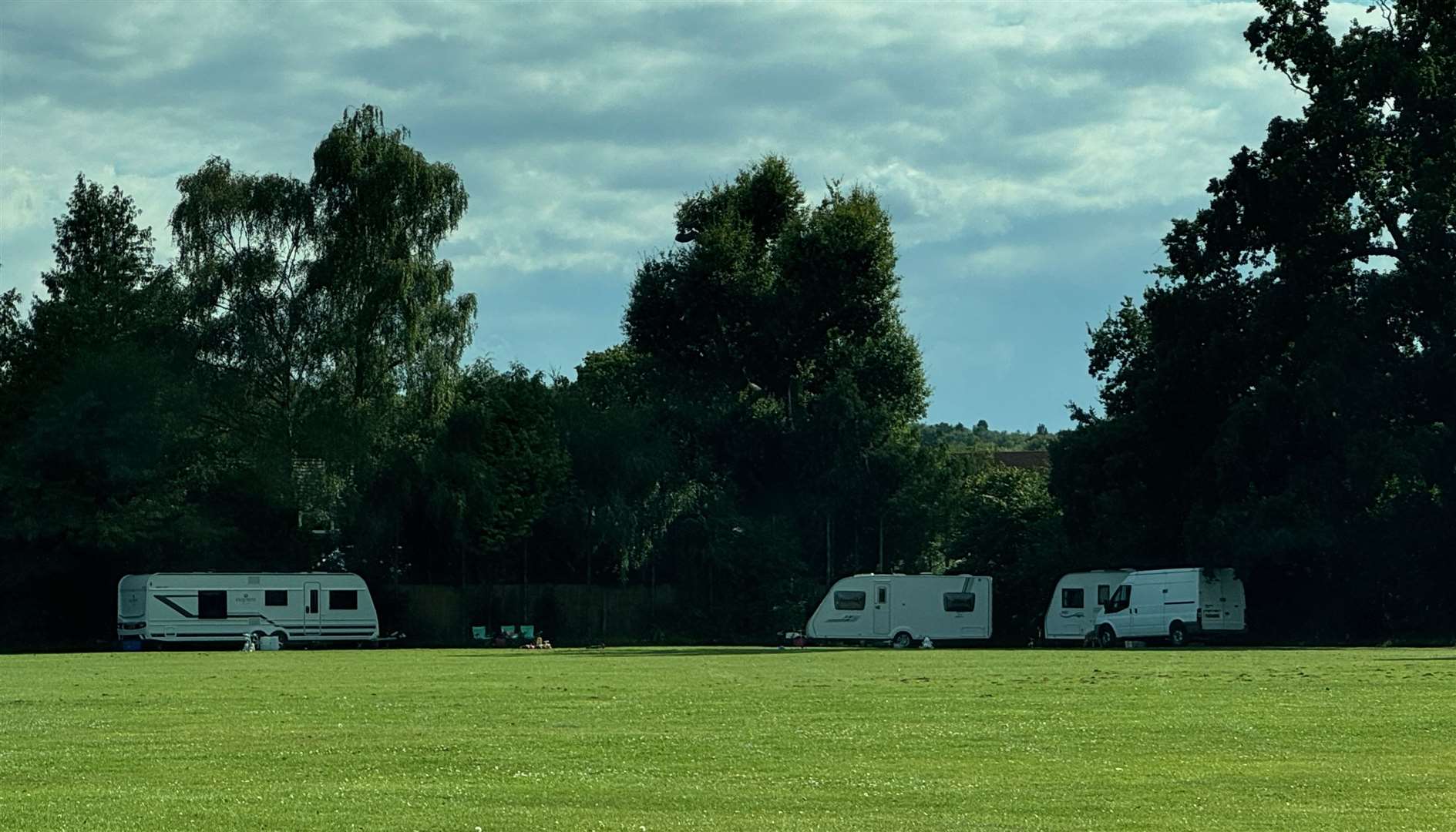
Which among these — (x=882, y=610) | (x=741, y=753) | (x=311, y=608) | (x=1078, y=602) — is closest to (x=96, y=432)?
(x=311, y=608)

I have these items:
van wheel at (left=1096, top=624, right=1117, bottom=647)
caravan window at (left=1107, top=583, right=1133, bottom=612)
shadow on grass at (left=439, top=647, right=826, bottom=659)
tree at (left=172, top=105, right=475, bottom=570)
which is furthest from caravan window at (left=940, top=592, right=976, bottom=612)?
tree at (left=172, top=105, right=475, bottom=570)

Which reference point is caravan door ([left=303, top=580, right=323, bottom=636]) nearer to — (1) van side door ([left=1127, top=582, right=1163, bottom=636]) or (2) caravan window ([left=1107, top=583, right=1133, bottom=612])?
(2) caravan window ([left=1107, top=583, right=1133, bottom=612])

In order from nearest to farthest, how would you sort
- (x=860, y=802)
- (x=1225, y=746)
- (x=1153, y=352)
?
(x=860, y=802)
(x=1225, y=746)
(x=1153, y=352)

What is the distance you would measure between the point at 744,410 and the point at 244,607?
59.9 feet

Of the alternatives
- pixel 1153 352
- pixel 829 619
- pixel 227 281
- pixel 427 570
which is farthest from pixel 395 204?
pixel 1153 352

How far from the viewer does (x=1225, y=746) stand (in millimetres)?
15617

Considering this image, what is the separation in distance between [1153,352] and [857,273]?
12.0m

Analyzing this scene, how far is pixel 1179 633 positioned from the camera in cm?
5509

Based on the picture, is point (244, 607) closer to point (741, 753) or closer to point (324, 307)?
point (324, 307)

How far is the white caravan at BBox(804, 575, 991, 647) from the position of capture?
58.4 metres

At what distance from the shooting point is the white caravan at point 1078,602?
2265 inches

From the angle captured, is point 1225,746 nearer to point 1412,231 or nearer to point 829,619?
point 1412,231

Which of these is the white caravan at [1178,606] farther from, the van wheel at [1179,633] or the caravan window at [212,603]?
the caravan window at [212,603]

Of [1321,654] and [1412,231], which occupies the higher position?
[1412,231]
